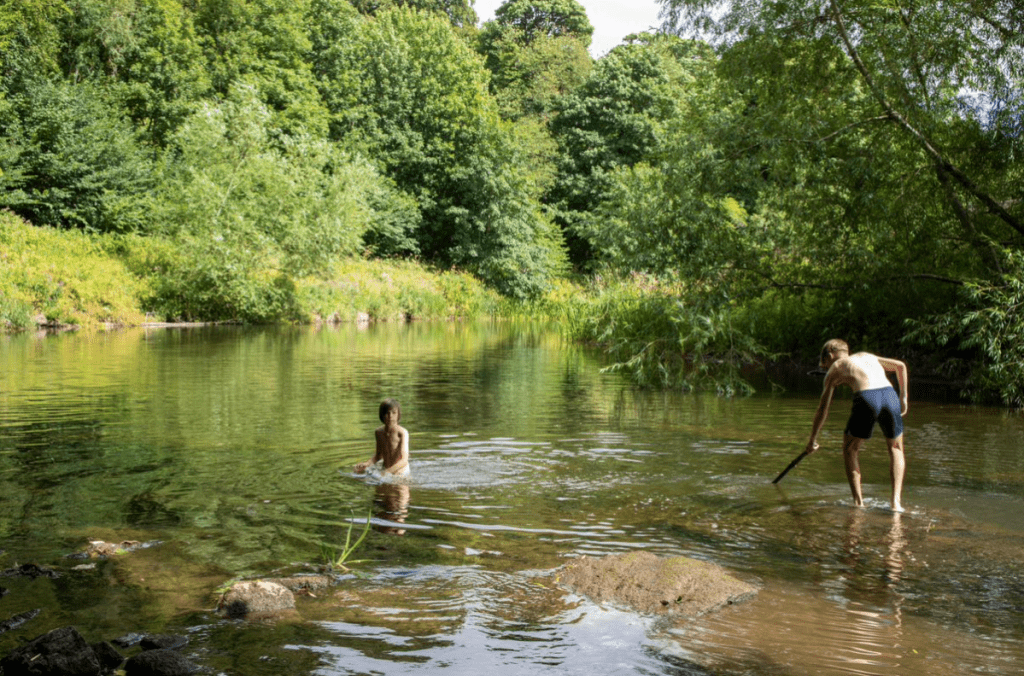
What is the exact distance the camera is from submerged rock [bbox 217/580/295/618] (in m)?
5.81

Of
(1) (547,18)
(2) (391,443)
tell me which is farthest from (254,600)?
(1) (547,18)

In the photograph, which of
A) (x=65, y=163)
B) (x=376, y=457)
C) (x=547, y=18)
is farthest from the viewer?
(x=547, y=18)

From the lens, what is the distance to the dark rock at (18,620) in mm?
5488

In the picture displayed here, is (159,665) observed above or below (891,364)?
below

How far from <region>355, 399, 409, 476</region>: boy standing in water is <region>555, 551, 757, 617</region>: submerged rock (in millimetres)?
3676

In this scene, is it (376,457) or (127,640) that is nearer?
(127,640)

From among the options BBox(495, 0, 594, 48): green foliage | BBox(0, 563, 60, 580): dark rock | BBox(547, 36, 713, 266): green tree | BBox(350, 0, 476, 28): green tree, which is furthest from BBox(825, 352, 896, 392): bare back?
BBox(495, 0, 594, 48): green foliage

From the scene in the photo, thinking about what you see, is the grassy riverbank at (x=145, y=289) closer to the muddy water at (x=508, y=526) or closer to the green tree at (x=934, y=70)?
the muddy water at (x=508, y=526)

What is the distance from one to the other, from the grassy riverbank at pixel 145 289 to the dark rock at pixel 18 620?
99.9 ft

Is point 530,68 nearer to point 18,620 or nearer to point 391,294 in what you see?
point 391,294

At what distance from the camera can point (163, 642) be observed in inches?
205

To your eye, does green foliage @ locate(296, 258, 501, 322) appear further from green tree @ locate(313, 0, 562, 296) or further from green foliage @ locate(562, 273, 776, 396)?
green foliage @ locate(562, 273, 776, 396)

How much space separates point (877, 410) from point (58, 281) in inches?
1295

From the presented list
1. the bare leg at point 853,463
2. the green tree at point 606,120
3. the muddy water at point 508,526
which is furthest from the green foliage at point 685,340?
the green tree at point 606,120
